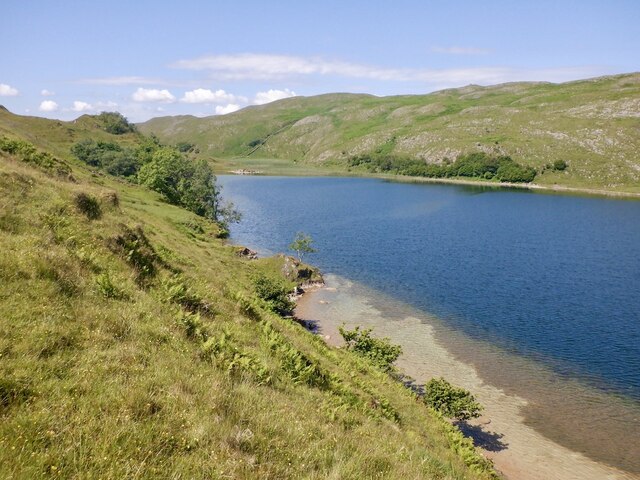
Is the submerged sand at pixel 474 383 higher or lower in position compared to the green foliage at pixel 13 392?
lower

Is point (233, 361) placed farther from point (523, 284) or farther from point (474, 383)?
point (523, 284)

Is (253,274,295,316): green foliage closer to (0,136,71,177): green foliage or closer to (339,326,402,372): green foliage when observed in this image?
(339,326,402,372): green foliage

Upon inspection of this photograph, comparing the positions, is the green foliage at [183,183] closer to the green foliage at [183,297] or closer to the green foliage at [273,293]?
the green foliage at [273,293]

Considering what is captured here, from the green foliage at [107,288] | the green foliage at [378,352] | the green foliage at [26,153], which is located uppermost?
the green foliage at [26,153]

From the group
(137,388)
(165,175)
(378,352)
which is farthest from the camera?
(165,175)

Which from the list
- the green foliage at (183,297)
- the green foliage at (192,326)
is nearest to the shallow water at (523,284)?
the green foliage at (183,297)

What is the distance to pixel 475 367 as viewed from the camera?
152ft

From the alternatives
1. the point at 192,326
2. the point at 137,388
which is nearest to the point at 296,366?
the point at 192,326

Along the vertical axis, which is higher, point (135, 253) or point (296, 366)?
point (135, 253)

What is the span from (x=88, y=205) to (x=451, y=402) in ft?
100

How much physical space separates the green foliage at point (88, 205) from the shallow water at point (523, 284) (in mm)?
38781

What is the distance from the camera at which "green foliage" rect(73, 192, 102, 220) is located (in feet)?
72.9

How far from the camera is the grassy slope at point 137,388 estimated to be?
26.2ft

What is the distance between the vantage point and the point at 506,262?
Result: 8606 cm
